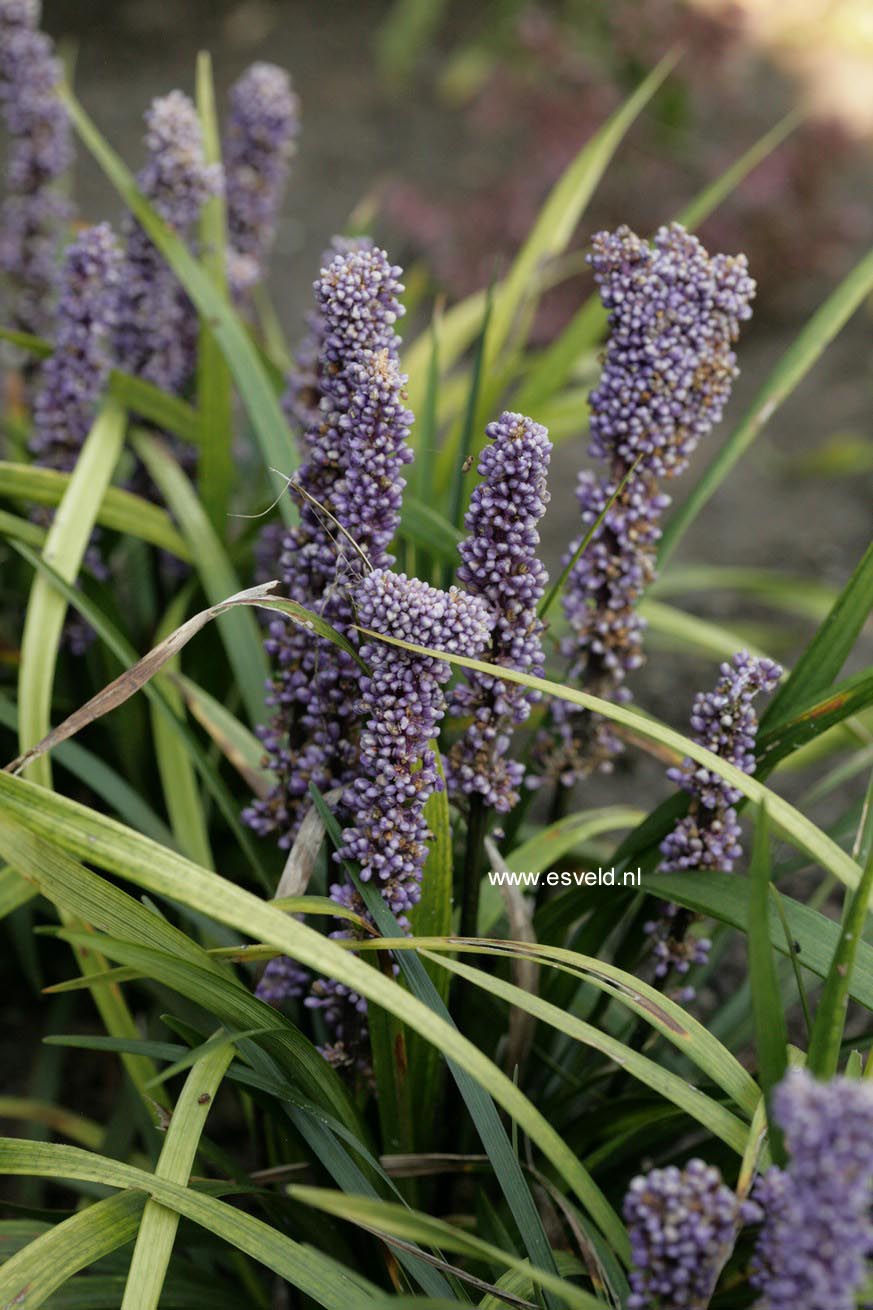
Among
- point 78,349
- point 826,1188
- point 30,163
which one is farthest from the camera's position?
point 30,163

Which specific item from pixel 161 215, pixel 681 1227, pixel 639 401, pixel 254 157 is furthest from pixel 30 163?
pixel 681 1227

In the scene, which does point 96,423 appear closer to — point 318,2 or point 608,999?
point 608,999

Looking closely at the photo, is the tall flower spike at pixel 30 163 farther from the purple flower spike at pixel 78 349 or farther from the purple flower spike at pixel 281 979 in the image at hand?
the purple flower spike at pixel 281 979

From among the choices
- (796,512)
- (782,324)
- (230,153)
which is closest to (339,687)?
(230,153)

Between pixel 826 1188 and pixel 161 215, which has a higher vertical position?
pixel 161 215

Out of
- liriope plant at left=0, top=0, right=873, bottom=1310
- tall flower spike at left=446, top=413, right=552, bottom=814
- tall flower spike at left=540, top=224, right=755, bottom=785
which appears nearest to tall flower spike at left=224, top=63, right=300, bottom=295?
liriope plant at left=0, top=0, right=873, bottom=1310

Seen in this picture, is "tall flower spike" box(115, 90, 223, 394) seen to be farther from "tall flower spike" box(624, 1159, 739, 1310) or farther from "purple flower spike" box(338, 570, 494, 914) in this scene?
"tall flower spike" box(624, 1159, 739, 1310)

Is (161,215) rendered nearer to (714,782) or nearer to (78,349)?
(78,349)

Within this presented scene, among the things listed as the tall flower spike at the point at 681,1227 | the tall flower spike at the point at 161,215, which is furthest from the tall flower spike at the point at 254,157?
the tall flower spike at the point at 681,1227
